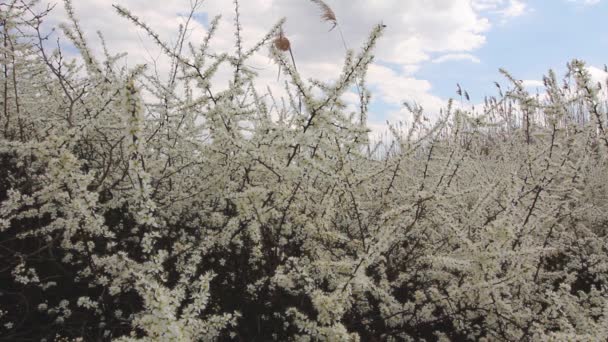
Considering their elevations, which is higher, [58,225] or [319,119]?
[319,119]

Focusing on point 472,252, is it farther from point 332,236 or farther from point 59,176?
→ point 59,176

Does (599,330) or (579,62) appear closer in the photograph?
(599,330)

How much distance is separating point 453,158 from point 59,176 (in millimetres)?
2345

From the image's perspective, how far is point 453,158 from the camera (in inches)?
120

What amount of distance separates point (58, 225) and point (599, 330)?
2799mm

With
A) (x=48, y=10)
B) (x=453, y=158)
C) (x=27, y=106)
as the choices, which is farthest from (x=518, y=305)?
(x=27, y=106)

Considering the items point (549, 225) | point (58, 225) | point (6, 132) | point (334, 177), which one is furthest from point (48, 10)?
point (549, 225)

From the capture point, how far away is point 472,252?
2625 millimetres

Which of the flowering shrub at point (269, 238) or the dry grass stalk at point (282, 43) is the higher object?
the dry grass stalk at point (282, 43)

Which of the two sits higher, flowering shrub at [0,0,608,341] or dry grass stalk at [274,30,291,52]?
dry grass stalk at [274,30,291,52]

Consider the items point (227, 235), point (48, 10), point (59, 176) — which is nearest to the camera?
point (59, 176)

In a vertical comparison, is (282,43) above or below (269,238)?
above

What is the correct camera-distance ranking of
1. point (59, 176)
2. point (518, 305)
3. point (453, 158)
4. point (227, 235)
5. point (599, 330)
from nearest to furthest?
1. point (59, 176)
2. point (599, 330)
3. point (227, 235)
4. point (518, 305)
5. point (453, 158)

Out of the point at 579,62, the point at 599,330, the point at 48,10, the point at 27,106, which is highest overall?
the point at 48,10
